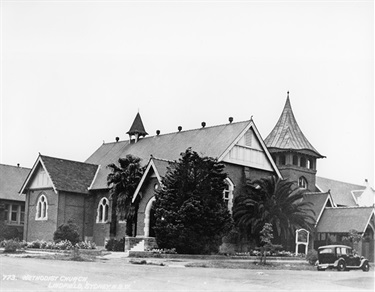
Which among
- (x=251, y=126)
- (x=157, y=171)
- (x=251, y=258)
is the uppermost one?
(x=251, y=126)

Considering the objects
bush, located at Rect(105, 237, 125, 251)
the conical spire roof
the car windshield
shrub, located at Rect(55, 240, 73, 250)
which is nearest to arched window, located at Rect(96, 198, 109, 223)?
bush, located at Rect(105, 237, 125, 251)

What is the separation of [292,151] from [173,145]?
10379 mm

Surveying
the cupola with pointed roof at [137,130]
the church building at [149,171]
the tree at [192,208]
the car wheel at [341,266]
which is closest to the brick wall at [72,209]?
the church building at [149,171]

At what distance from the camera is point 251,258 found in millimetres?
36281

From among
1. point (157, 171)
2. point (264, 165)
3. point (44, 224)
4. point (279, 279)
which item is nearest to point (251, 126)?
point (264, 165)

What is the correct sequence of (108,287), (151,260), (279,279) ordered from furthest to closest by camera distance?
(151,260) < (279,279) < (108,287)

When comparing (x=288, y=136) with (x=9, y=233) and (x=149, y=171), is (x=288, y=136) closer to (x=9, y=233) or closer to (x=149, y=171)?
(x=149, y=171)

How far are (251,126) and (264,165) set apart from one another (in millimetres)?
3373

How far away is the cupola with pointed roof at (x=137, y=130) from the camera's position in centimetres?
5288

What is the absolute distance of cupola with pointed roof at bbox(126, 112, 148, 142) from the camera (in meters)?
52.9

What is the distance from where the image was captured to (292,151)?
50375 mm

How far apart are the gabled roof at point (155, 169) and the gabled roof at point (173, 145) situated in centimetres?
272

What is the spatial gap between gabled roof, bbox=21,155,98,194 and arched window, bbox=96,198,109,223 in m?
1.61

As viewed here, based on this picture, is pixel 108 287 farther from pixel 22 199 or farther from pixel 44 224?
pixel 22 199
